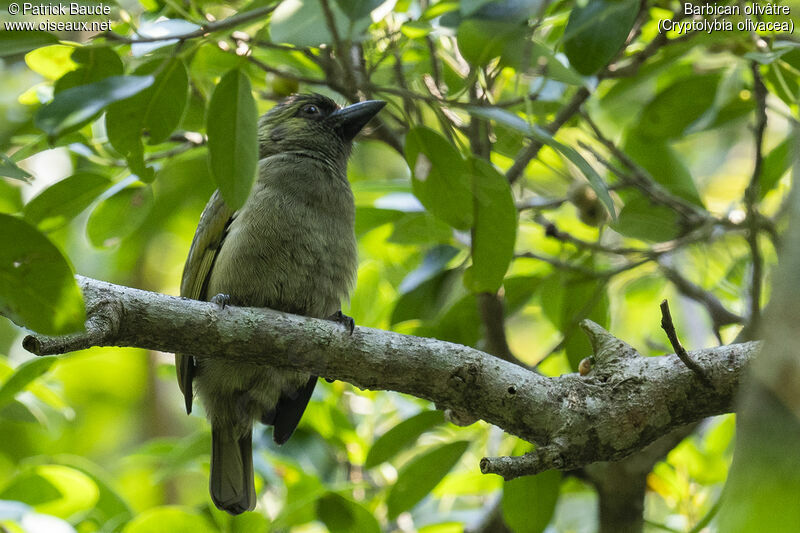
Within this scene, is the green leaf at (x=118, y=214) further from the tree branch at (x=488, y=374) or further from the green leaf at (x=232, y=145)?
the green leaf at (x=232, y=145)

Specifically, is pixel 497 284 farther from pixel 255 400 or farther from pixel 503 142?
pixel 255 400

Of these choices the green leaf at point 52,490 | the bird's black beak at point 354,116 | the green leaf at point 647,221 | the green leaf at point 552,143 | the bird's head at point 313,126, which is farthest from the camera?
the bird's head at point 313,126

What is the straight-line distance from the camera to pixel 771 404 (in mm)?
772

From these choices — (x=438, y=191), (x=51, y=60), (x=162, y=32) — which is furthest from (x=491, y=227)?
(x=51, y=60)

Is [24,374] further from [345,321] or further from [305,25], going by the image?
[305,25]

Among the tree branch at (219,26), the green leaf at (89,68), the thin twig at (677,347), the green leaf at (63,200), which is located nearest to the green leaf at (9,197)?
the green leaf at (63,200)

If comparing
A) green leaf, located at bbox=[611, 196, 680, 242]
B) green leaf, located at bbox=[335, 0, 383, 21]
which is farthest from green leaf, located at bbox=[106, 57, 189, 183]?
green leaf, located at bbox=[611, 196, 680, 242]

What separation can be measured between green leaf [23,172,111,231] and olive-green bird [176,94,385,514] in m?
0.46

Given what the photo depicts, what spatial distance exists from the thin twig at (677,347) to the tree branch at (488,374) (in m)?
0.02

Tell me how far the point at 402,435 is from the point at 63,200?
4.31 feet

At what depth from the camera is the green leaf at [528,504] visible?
2.54m

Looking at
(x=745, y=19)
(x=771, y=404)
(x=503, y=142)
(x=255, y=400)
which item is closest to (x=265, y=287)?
(x=255, y=400)

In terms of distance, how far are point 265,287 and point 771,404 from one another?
2160mm

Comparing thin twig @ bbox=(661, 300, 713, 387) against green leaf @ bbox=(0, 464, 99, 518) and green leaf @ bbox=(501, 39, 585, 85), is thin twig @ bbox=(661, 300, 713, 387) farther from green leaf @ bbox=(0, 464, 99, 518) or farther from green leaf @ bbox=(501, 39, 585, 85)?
green leaf @ bbox=(0, 464, 99, 518)
